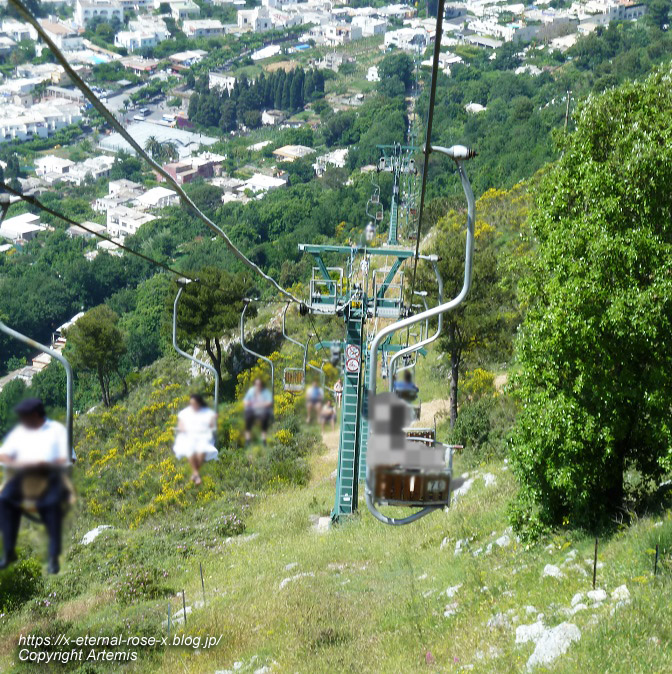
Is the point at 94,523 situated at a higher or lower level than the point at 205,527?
lower

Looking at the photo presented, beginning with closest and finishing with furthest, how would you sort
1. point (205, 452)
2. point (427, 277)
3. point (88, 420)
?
1. point (205, 452)
2. point (427, 277)
3. point (88, 420)

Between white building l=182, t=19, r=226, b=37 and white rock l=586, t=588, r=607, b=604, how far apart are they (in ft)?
500

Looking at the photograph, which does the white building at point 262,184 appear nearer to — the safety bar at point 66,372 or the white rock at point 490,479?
the white rock at point 490,479

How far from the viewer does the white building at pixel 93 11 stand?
155 m

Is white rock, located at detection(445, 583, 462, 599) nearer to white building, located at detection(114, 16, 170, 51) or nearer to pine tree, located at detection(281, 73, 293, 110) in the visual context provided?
pine tree, located at detection(281, 73, 293, 110)

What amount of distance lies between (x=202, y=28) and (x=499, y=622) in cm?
15434

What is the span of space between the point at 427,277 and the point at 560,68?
73.8m

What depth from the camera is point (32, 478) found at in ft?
11.9

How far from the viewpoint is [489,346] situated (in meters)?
20.7

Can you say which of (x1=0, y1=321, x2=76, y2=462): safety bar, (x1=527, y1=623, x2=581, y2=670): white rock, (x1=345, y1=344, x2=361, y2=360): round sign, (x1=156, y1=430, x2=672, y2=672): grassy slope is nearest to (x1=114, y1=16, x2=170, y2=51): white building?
(x1=345, y1=344, x2=361, y2=360): round sign

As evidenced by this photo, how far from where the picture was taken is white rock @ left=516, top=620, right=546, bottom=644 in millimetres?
9273

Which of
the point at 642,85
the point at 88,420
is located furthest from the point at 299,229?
the point at 642,85

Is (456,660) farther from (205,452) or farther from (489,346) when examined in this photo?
(489,346)

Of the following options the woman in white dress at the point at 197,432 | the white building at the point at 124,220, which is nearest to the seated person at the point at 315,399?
the woman in white dress at the point at 197,432
